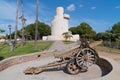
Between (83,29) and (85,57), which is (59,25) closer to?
(83,29)

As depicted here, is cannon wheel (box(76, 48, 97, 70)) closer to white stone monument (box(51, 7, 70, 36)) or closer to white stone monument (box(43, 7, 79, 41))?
white stone monument (box(43, 7, 79, 41))

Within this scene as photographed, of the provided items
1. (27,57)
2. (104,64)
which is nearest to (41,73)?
(104,64)

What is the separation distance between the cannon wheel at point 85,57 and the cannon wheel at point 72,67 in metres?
0.19

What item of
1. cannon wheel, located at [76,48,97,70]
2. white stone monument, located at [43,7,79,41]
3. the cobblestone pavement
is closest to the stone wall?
the cobblestone pavement

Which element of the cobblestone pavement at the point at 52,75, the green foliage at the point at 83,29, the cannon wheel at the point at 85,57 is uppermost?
the green foliage at the point at 83,29

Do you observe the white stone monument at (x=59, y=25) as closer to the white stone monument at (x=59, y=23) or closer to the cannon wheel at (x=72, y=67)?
the white stone monument at (x=59, y=23)

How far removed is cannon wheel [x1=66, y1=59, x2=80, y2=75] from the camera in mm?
9555

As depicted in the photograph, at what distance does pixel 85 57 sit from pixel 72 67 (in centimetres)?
84

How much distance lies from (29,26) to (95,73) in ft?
293

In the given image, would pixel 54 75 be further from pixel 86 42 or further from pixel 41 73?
pixel 86 42

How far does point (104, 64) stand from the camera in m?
11.2

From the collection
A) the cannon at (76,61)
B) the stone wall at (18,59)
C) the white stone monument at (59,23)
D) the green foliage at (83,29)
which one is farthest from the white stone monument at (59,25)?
the cannon at (76,61)

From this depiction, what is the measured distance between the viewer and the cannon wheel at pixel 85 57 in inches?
381

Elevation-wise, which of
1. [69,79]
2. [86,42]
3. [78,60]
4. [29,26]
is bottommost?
[69,79]
